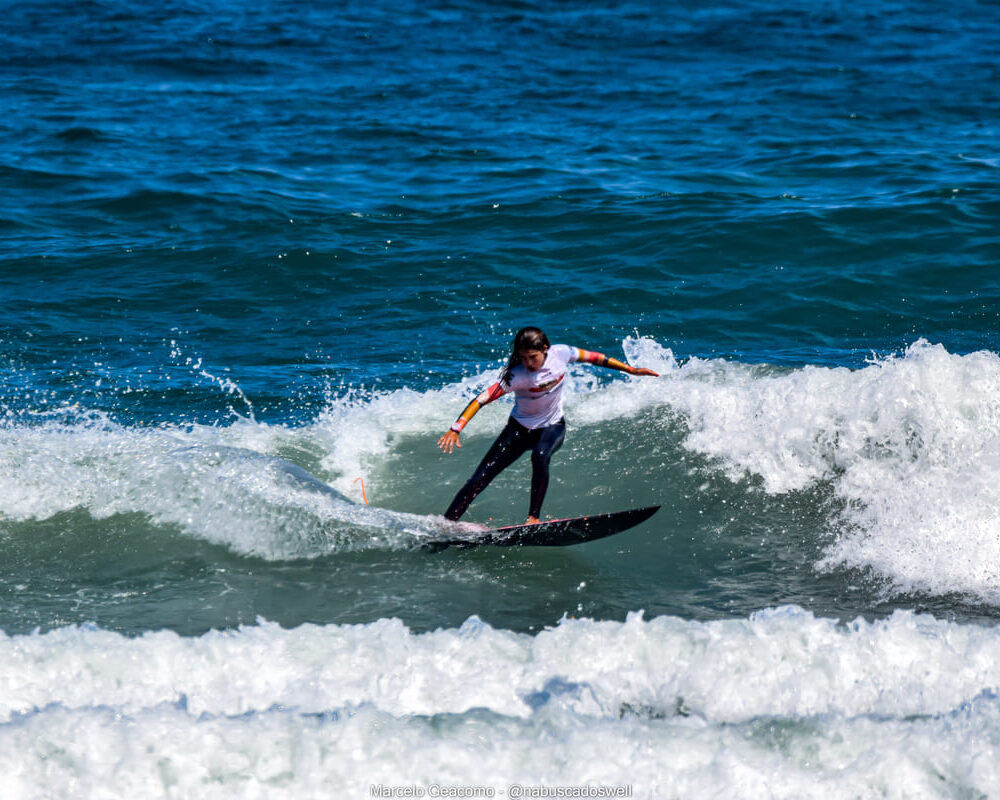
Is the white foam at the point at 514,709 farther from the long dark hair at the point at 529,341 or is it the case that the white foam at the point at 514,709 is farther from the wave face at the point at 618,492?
the long dark hair at the point at 529,341

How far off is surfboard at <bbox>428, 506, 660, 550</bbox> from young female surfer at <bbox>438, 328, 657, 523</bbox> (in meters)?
0.28

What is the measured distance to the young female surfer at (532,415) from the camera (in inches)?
312

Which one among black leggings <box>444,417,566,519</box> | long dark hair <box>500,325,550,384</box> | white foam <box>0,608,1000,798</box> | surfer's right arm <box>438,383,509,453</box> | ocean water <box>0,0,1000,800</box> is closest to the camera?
white foam <box>0,608,1000,798</box>

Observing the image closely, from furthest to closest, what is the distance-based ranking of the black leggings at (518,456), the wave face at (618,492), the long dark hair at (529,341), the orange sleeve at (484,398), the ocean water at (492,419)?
the black leggings at (518,456)
the orange sleeve at (484,398)
the long dark hair at (529,341)
the wave face at (618,492)
the ocean water at (492,419)

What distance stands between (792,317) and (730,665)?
27.5 feet

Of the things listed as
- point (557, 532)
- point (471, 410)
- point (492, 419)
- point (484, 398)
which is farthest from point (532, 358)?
point (492, 419)

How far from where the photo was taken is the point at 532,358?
766cm

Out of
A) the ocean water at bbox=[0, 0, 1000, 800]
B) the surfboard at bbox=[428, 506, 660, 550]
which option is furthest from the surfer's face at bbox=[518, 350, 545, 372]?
the ocean water at bbox=[0, 0, 1000, 800]

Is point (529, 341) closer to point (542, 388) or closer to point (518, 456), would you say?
point (542, 388)

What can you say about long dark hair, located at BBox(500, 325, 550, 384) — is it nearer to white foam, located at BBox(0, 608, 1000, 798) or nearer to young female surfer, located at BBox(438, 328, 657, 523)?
young female surfer, located at BBox(438, 328, 657, 523)

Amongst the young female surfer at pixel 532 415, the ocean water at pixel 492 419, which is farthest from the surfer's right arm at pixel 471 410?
the ocean water at pixel 492 419

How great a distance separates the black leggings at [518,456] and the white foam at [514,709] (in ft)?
6.19

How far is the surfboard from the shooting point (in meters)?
7.81

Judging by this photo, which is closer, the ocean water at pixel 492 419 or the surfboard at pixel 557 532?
the ocean water at pixel 492 419
